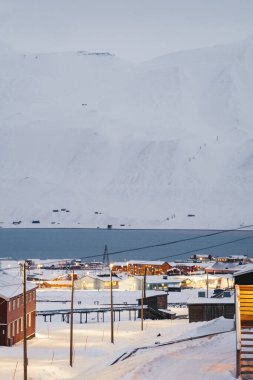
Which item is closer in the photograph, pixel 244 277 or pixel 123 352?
pixel 244 277

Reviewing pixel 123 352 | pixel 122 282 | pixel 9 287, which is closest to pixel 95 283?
pixel 122 282

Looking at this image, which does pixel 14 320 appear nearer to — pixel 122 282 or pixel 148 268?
pixel 122 282

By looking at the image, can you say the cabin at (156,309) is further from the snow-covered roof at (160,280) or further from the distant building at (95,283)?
the distant building at (95,283)

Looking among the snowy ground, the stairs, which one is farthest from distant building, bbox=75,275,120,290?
the stairs

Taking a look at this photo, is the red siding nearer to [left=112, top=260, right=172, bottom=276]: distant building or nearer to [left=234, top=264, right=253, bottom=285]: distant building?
[left=234, top=264, right=253, bottom=285]: distant building

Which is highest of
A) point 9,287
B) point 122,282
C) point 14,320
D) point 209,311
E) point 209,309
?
point 9,287

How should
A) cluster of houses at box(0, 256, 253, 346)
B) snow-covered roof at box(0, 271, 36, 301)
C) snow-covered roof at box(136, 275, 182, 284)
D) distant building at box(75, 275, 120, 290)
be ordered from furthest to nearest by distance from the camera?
snow-covered roof at box(136, 275, 182, 284) → distant building at box(75, 275, 120, 290) → snow-covered roof at box(0, 271, 36, 301) → cluster of houses at box(0, 256, 253, 346)

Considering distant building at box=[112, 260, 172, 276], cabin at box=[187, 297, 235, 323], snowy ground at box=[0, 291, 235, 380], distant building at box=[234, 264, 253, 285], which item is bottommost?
snowy ground at box=[0, 291, 235, 380]
